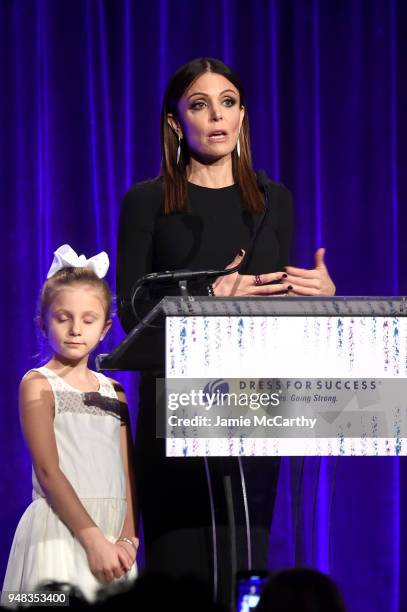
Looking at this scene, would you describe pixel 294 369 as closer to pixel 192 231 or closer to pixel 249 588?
pixel 249 588

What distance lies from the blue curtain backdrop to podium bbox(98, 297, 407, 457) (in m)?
1.96

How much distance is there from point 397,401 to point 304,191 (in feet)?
7.39

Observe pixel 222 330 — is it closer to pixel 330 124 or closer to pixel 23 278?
pixel 23 278

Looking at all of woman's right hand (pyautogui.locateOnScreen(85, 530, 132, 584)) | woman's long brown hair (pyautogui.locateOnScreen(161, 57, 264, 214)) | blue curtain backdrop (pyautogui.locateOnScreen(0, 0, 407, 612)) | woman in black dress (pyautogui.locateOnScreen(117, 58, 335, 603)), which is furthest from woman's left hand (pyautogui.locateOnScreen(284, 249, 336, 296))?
blue curtain backdrop (pyautogui.locateOnScreen(0, 0, 407, 612))

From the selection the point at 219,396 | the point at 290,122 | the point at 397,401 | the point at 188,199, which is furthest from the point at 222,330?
the point at 290,122

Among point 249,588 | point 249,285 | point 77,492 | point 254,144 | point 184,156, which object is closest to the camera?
point 249,588

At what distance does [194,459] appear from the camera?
6.87ft

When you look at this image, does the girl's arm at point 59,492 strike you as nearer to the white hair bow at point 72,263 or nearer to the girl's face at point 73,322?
the girl's face at point 73,322

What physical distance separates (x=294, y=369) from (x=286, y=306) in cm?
10

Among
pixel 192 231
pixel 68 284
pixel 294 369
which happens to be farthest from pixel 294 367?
pixel 68 284

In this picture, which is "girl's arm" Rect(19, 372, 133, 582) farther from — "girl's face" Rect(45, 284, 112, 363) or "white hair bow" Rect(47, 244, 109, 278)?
"white hair bow" Rect(47, 244, 109, 278)

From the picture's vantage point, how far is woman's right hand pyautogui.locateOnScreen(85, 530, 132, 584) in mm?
2113

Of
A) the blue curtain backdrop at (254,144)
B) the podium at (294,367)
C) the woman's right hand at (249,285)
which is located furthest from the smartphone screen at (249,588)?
the blue curtain backdrop at (254,144)

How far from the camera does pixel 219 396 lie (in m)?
1.62
